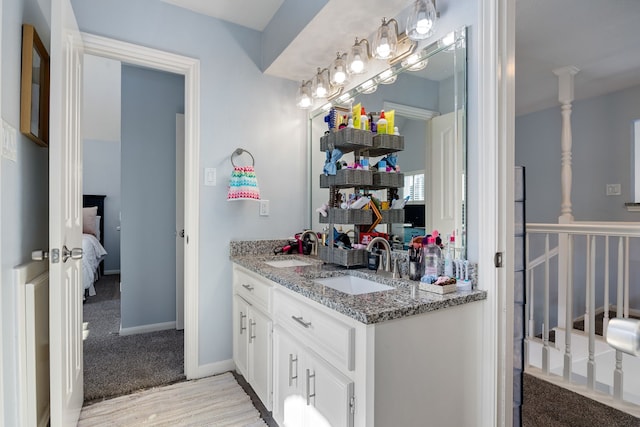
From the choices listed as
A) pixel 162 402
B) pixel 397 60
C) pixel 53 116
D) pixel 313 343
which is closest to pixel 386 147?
pixel 397 60

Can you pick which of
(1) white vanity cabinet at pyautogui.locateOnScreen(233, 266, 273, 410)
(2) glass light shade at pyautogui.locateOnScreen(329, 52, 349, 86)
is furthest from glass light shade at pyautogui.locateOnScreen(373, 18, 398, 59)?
(1) white vanity cabinet at pyautogui.locateOnScreen(233, 266, 273, 410)

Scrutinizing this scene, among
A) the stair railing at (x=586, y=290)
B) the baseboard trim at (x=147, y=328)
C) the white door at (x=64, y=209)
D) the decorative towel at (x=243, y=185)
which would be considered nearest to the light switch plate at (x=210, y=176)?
the decorative towel at (x=243, y=185)

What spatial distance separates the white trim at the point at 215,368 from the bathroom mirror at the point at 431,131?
146 centimetres

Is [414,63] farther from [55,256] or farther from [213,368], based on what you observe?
[213,368]

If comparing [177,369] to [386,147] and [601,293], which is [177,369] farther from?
[601,293]

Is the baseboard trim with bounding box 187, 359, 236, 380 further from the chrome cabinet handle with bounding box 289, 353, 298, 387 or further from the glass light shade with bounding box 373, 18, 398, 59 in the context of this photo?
the glass light shade with bounding box 373, 18, 398, 59

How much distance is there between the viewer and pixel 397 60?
1.76 meters

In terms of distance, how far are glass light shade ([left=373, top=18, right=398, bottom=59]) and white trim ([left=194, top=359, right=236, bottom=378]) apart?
217cm

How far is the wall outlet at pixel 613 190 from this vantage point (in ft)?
11.9

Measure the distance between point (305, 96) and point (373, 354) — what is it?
1.93 metres

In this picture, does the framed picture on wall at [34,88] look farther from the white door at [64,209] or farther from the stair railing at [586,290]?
the stair railing at [586,290]

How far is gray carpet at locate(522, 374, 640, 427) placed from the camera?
1.80 m

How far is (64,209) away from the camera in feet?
4.60

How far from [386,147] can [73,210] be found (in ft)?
5.27
